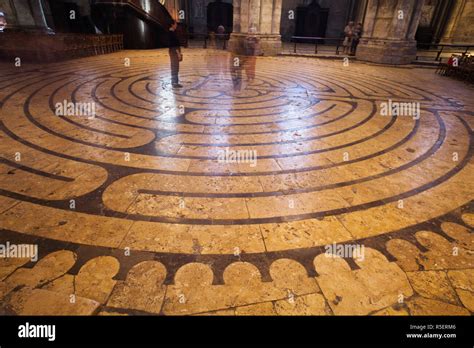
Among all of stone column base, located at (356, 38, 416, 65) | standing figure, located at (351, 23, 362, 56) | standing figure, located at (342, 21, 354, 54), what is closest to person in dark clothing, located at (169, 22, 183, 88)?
stone column base, located at (356, 38, 416, 65)

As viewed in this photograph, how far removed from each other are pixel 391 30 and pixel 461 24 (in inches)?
486

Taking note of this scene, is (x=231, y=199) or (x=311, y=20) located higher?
(x=311, y=20)

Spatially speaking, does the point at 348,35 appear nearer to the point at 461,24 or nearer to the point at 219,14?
the point at 461,24

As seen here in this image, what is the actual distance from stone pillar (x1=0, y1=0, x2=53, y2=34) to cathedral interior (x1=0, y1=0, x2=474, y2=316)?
21.0ft

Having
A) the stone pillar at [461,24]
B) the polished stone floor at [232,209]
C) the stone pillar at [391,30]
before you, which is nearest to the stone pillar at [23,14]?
the polished stone floor at [232,209]

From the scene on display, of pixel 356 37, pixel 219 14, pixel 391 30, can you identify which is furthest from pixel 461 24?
pixel 219 14

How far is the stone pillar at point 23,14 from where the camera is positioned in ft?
39.0

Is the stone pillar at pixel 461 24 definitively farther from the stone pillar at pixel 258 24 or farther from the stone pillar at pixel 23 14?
the stone pillar at pixel 23 14

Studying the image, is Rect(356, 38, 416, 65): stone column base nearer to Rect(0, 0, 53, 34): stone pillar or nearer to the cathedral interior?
the cathedral interior

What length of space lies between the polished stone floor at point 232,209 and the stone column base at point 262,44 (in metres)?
10.5

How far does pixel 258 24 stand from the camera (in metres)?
14.3

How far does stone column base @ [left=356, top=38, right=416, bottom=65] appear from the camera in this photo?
1256 centimetres
